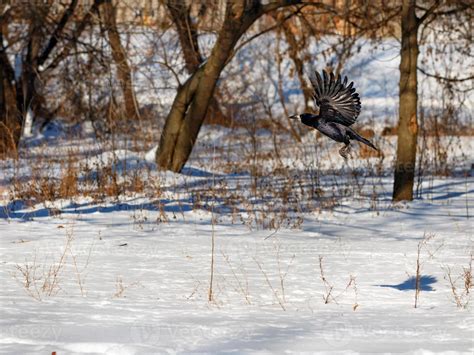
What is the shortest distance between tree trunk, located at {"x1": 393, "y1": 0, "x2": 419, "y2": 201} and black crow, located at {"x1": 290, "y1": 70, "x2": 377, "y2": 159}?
11.5 feet

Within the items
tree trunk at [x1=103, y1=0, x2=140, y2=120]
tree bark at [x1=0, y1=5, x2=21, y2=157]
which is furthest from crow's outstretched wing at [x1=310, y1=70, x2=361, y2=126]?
tree bark at [x1=0, y1=5, x2=21, y2=157]

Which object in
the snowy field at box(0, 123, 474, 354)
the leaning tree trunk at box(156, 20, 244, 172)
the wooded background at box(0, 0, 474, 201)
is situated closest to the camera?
the snowy field at box(0, 123, 474, 354)

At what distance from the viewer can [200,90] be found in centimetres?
1252

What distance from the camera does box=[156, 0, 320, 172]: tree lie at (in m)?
12.0

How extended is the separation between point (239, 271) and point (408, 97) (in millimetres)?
4391

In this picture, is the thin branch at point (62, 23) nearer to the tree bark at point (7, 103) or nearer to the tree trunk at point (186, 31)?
the tree bark at point (7, 103)

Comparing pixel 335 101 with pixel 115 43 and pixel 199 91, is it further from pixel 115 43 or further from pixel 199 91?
pixel 115 43

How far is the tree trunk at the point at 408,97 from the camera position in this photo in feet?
32.1

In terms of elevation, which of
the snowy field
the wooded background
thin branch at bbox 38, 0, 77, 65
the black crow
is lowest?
the snowy field

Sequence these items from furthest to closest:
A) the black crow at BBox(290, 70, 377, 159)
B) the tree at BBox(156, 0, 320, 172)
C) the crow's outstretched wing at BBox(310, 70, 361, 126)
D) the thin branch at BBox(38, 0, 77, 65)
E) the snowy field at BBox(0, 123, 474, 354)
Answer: the thin branch at BBox(38, 0, 77, 65)
the tree at BBox(156, 0, 320, 172)
the crow's outstretched wing at BBox(310, 70, 361, 126)
the black crow at BBox(290, 70, 377, 159)
the snowy field at BBox(0, 123, 474, 354)

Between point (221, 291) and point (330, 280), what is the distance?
0.88m

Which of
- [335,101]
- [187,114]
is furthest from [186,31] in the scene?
[335,101]

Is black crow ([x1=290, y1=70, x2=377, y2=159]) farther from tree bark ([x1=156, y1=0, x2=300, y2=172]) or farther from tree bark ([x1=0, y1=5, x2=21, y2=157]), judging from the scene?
tree bark ([x1=0, y1=5, x2=21, y2=157])

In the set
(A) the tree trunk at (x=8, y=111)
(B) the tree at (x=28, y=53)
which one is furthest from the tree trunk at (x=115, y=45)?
(A) the tree trunk at (x=8, y=111)
